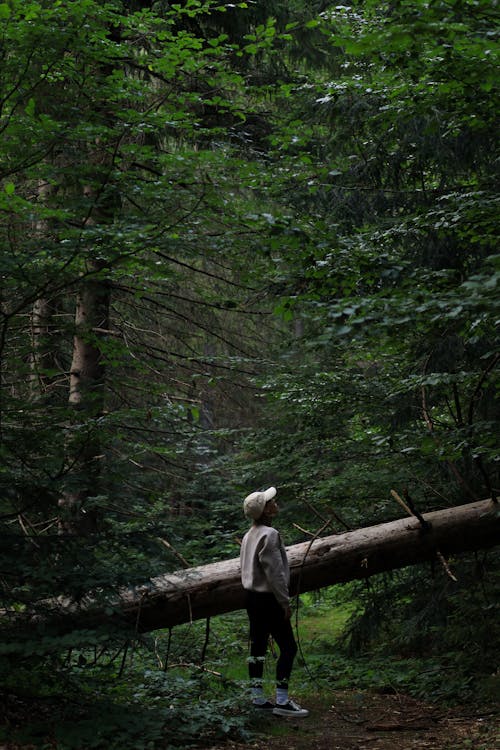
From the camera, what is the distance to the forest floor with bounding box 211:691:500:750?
19.3 feet

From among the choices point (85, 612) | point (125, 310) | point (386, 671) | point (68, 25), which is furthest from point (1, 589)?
point (125, 310)

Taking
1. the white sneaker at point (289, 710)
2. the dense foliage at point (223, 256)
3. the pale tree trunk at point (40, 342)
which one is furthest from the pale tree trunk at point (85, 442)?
the white sneaker at point (289, 710)

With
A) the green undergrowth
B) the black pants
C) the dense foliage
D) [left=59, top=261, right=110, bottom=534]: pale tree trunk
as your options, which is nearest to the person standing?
the black pants

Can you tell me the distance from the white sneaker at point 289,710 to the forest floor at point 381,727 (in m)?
0.06

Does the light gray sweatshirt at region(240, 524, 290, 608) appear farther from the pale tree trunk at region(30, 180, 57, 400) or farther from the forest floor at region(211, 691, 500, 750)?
the pale tree trunk at region(30, 180, 57, 400)

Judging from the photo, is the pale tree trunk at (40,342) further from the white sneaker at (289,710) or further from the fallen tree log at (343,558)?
the white sneaker at (289,710)

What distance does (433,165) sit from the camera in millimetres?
9773

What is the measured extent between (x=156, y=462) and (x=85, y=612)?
8228 millimetres

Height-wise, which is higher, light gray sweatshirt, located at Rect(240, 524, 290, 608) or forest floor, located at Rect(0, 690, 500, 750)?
light gray sweatshirt, located at Rect(240, 524, 290, 608)

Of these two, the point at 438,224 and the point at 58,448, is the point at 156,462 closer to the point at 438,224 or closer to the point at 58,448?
the point at 58,448

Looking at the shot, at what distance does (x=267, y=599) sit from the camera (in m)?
6.68

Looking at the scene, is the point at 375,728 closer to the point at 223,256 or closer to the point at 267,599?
the point at 267,599

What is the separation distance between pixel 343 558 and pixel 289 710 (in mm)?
1619

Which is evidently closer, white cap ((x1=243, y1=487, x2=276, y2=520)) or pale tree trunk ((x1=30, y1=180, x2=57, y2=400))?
pale tree trunk ((x1=30, y1=180, x2=57, y2=400))
